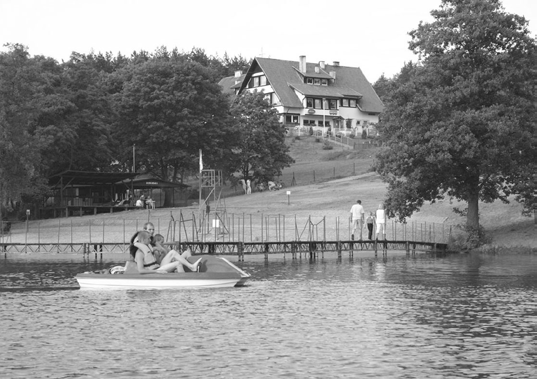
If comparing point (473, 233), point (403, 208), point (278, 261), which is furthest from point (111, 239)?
point (473, 233)

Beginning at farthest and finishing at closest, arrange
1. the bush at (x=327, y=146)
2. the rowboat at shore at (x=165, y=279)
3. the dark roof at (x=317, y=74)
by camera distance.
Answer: the dark roof at (x=317, y=74), the bush at (x=327, y=146), the rowboat at shore at (x=165, y=279)

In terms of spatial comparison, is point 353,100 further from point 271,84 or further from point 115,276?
point 115,276

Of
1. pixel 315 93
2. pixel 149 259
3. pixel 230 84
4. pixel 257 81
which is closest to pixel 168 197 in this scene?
pixel 257 81

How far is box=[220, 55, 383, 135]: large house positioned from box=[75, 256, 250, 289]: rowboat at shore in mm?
111987

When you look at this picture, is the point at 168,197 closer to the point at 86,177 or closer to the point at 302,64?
the point at 86,177

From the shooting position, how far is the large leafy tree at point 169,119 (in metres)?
107

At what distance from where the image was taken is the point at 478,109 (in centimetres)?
6656

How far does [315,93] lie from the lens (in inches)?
6161

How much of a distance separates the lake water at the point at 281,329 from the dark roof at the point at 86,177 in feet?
148

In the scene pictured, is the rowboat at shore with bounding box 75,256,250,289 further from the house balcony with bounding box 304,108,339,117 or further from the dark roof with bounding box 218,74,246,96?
the dark roof with bounding box 218,74,246,96

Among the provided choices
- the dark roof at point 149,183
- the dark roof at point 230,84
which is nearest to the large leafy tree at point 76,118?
the dark roof at point 149,183

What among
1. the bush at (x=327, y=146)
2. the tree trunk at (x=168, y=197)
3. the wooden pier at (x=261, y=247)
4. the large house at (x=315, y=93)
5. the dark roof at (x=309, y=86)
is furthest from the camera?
the large house at (x=315, y=93)

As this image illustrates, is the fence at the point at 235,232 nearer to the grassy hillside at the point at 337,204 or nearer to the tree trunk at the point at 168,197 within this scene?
the grassy hillside at the point at 337,204

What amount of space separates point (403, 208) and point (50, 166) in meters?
46.8
